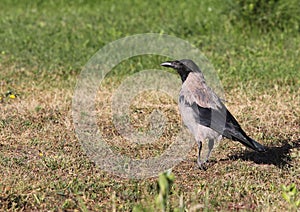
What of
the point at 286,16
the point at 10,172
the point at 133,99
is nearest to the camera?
the point at 10,172

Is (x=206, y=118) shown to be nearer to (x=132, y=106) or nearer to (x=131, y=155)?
(x=131, y=155)

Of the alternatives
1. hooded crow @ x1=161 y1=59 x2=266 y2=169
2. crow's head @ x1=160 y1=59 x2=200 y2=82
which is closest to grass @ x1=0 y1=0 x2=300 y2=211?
hooded crow @ x1=161 y1=59 x2=266 y2=169

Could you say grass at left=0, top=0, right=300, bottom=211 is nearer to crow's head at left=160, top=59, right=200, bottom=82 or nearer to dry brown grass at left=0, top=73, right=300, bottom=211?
dry brown grass at left=0, top=73, right=300, bottom=211

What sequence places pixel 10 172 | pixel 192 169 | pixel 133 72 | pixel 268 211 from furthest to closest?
pixel 133 72
pixel 192 169
pixel 10 172
pixel 268 211

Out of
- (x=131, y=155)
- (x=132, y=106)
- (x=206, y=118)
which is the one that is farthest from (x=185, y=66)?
(x=132, y=106)

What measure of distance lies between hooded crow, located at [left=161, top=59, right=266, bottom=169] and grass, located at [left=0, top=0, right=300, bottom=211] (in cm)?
27

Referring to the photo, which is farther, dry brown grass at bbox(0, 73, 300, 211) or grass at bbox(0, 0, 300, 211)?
grass at bbox(0, 0, 300, 211)

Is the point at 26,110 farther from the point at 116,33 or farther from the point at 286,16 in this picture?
the point at 286,16

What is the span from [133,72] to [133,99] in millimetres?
1172

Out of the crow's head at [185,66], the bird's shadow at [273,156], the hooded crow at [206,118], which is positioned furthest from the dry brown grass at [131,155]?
the crow's head at [185,66]

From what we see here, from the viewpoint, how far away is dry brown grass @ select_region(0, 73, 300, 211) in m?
4.87

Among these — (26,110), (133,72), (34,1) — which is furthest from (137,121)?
(34,1)

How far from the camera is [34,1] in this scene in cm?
1350

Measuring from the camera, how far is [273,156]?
6.03m
